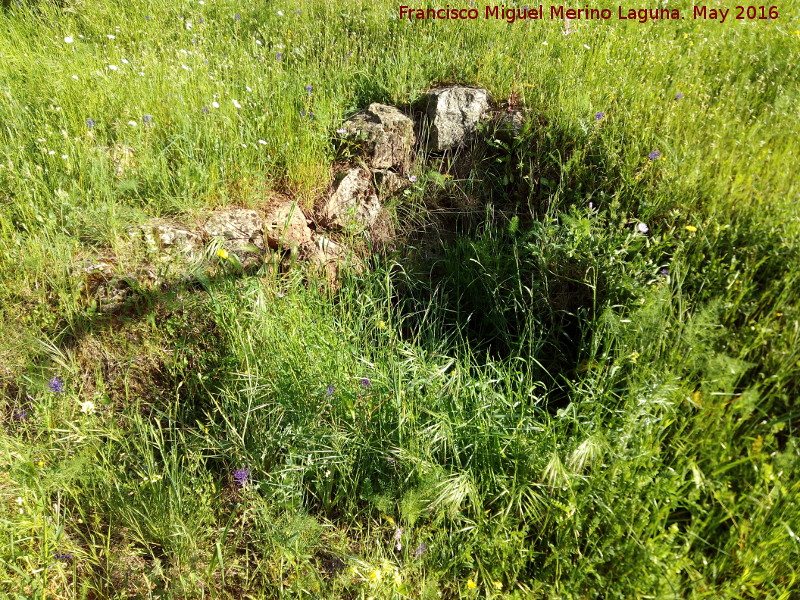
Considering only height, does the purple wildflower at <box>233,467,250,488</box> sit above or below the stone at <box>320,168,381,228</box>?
below

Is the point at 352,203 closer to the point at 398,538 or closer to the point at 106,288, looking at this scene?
the point at 106,288

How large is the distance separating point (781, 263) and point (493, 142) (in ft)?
6.61

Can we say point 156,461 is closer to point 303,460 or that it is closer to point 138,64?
point 303,460

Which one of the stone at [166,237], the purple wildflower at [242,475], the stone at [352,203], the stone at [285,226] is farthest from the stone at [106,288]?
the stone at [352,203]

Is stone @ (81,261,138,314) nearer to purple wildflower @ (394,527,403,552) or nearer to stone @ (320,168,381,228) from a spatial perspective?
stone @ (320,168,381,228)

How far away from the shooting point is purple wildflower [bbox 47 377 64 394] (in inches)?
114

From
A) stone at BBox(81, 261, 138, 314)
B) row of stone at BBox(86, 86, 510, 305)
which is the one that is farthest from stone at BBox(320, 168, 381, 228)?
stone at BBox(81, 261, 138, 314)

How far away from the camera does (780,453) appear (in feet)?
7.57

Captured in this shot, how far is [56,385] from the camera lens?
2.90m

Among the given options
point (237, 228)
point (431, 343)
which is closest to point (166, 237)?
point (237, 228)

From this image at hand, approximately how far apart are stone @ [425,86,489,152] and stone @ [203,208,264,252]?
59.6 inches

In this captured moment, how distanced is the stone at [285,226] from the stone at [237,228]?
0.06 meters

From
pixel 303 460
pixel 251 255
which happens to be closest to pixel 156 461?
pixel 303 460

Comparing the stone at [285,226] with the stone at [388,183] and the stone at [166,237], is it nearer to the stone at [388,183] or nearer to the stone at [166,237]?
the stone at [166,237]
